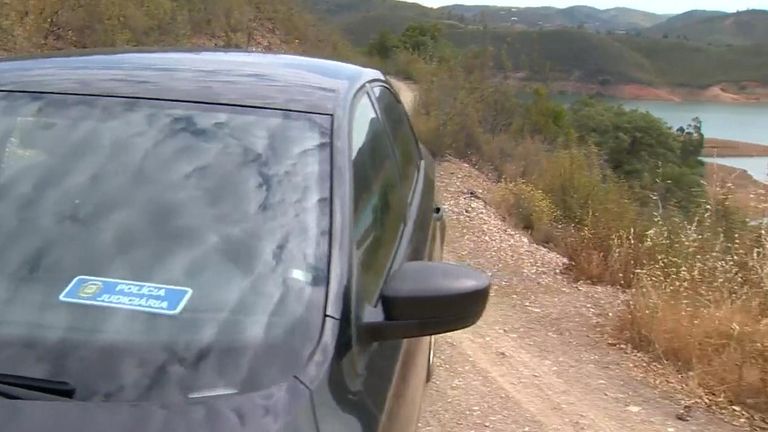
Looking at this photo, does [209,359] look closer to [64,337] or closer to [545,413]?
[64,337]

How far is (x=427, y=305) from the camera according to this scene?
7.00 ft

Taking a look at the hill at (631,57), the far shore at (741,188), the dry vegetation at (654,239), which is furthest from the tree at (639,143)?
the hill at (631,57)

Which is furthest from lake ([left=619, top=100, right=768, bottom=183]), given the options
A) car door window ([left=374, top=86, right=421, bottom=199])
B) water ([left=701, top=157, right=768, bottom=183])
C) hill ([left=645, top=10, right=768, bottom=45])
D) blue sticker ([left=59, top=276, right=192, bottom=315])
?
hill ([left=645, top=10, right=768, bottom=45])

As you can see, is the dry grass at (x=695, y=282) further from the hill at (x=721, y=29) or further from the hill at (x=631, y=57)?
the hill at (x=721, y=29)

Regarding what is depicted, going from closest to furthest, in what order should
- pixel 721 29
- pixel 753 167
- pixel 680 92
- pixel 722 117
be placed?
pixel 753 167 < pixel 722 117 < pixel 680 92 < pixel 721 29

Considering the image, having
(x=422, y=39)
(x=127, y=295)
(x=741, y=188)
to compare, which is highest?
(x=127, y=295)

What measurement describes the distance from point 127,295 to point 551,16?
170 feet

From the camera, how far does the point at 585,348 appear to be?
525 cm

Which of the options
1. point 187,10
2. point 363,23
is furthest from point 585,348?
point 363,23

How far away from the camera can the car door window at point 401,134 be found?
3406 mm

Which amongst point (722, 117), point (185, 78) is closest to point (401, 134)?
point (185, 78)

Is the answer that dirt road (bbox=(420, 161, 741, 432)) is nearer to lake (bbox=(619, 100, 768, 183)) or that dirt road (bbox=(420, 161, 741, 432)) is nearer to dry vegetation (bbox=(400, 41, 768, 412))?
dry vegetation (bbox=(400, 41, 768, 412))

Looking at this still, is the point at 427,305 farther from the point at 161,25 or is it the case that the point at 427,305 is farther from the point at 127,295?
the point at 161,25

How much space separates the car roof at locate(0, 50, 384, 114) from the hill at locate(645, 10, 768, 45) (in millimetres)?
35205
